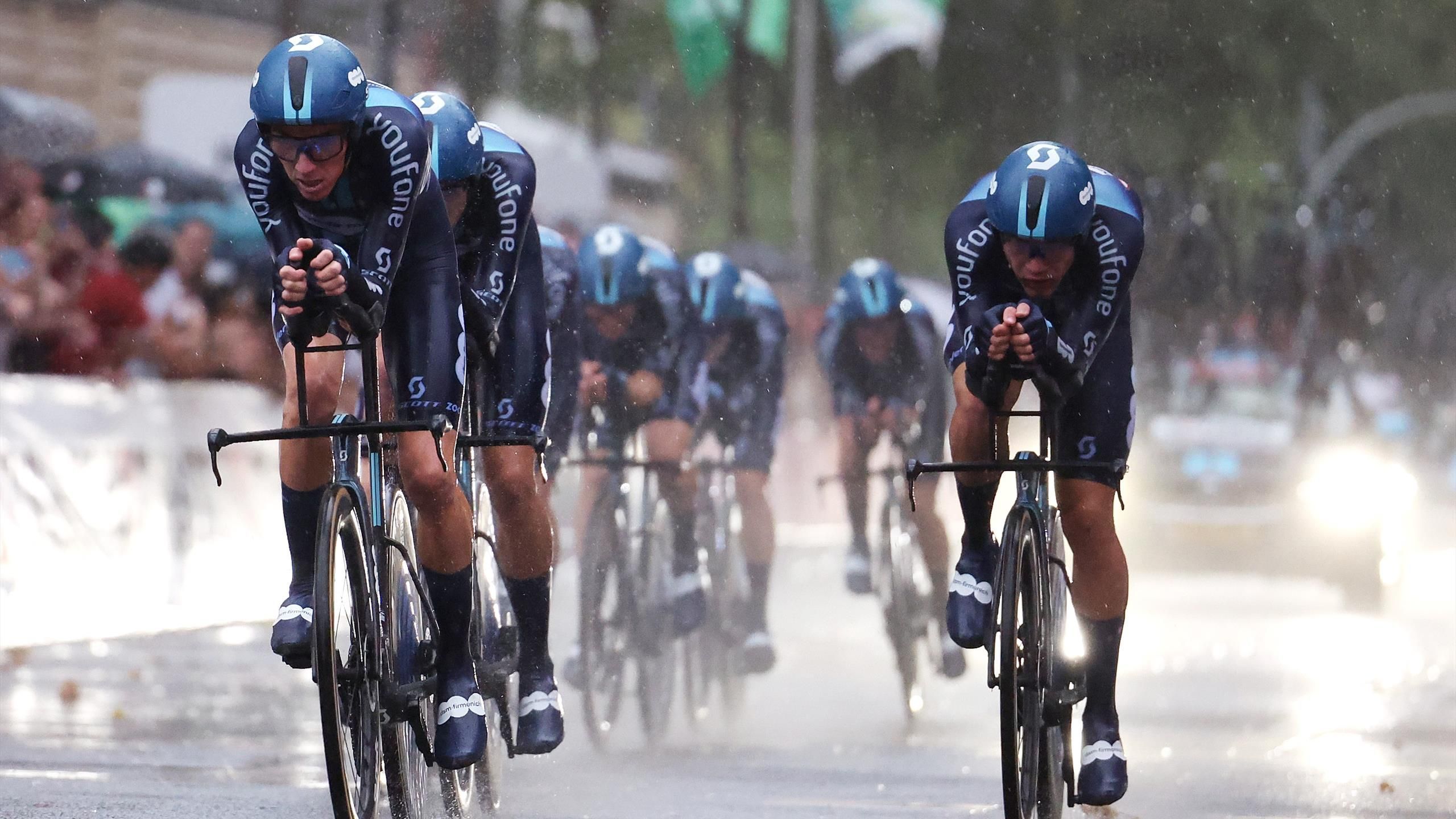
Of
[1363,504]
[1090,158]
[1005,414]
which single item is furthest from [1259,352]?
[1005,414]

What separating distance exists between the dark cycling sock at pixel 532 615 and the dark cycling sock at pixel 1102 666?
1.64m

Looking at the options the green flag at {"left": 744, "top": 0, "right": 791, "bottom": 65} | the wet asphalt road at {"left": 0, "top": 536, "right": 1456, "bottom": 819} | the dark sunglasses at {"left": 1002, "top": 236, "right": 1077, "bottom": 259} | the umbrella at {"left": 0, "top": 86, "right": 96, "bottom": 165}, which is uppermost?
the green flag at {"left": 744, "top": 0, "right": 791, "bottom": 65}

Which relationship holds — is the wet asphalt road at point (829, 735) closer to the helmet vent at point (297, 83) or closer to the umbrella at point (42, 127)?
the helmet vent at point (297, 83)

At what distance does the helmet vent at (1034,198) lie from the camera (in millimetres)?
6645

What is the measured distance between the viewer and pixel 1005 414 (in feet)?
22.8

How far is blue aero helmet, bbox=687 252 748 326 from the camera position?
500 inches

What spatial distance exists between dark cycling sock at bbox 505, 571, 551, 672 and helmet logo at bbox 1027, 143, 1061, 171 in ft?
6.99

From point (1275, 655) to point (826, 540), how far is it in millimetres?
3737

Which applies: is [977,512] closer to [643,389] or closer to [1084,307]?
[1084,307]

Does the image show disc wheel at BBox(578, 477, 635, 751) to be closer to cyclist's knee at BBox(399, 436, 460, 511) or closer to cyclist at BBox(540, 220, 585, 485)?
cyclist at BBox(540, 220, 585, 485)

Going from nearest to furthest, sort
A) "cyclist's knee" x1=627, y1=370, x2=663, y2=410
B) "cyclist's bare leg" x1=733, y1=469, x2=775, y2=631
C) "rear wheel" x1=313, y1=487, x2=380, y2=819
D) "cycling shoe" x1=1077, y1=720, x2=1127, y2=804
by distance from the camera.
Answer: "rear wheel" x1=313, y1=487, x2=380, y2=819 → "cycling shoe" x1=1077, y1=720, x2=1127, y2=804 → "cyclist's knee" x1=627, y1=370, x2=663, y2=410 → "cyclist's bare leg" x1=733, y1=469, x2=775, y2=631

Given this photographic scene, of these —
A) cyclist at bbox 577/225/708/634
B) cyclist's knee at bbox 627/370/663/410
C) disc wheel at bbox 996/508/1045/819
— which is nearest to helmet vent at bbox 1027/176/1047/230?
disc wheel at bbox 996/508/1045/819

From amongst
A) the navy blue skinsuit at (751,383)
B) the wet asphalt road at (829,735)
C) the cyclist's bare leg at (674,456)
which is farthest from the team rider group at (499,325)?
the navy blue skinsuit at (751,383)

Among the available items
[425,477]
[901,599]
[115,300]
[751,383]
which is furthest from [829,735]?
[115,300]
